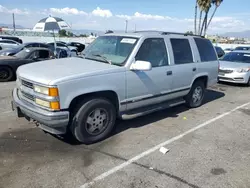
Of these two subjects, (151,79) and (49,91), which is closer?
(49,91)

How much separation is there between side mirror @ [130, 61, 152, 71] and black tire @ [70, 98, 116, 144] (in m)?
0.79

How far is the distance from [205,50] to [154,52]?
89.5 inches

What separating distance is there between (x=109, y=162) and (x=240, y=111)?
4.48m

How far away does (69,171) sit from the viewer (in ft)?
10.9

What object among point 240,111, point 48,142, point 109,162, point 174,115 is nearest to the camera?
point 109,162

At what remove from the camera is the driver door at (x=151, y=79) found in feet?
14.8

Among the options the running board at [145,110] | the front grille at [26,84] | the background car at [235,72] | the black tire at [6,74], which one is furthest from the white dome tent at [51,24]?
the front grille at [26,84]

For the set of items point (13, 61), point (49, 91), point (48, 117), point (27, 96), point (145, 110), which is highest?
point (13, 61)

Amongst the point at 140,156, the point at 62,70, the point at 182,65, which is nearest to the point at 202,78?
the point at 182,65

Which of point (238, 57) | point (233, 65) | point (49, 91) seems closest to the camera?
point (49, 91)

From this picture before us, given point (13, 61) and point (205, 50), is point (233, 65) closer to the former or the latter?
point (205, 50)

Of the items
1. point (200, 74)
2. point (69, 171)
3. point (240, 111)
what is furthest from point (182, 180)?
point (240, 111)

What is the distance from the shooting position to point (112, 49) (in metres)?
4.82

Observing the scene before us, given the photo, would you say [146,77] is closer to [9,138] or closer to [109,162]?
[109,162]
